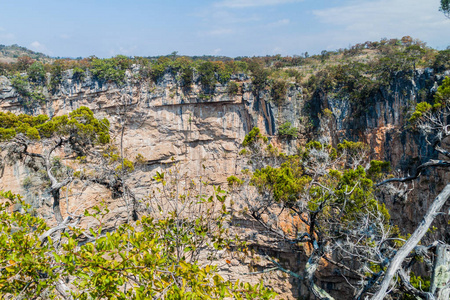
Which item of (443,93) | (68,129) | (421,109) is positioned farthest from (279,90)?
(68,129)

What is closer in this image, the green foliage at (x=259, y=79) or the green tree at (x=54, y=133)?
the green tree at (x=54, y=133)

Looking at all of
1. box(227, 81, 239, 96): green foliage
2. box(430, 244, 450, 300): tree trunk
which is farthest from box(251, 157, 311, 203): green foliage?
box(227, 81, 239, 96): green foliage

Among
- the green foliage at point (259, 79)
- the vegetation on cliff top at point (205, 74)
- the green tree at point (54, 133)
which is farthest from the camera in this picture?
the green foliage at point (259, 79)

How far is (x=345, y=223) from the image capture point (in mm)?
6707

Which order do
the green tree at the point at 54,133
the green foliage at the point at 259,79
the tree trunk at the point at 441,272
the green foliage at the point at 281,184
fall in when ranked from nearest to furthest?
the tree trunk at the point at 441,272
the green foliage at the point at 281,184
the green tree at the point at 54,133
the green foliage at the point at 259,79

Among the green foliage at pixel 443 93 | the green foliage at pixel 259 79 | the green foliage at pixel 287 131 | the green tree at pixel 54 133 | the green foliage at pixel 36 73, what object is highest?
the green foliage at pixel 36 73

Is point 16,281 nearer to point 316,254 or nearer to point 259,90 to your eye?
point 316,254

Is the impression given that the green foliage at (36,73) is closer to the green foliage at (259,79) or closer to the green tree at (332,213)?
the green foliage at (259,79)

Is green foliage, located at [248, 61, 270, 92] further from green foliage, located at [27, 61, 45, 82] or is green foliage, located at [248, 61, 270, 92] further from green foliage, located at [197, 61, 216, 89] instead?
green foliage, located at [27, 61, 45, 82]

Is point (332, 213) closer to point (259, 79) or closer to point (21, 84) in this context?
point (259, 79)

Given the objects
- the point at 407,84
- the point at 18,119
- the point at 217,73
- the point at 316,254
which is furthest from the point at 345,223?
the point at 217,73

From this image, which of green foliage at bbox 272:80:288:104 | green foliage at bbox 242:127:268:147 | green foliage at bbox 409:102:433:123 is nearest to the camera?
green foliage at bbox 409:102:433:123

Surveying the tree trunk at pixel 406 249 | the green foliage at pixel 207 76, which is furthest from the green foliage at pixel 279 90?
the tree trunk at pixel 406 249

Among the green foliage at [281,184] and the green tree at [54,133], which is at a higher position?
the green tree at [54,133]
